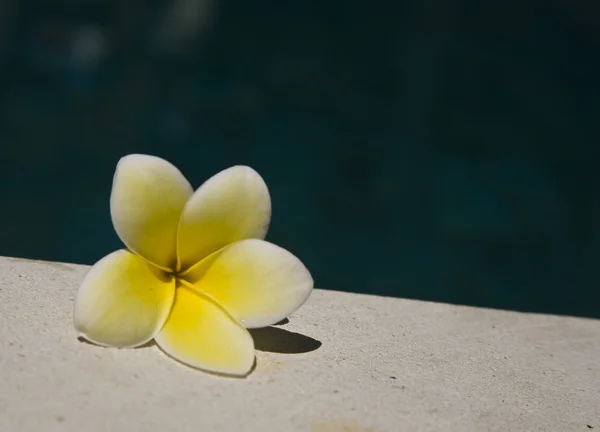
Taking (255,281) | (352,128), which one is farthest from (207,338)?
(352,128)

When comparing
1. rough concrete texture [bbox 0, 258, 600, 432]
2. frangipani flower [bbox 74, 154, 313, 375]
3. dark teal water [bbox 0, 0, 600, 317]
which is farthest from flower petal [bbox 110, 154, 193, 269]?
dark teal water [bbox 0, 0, 600, 317]

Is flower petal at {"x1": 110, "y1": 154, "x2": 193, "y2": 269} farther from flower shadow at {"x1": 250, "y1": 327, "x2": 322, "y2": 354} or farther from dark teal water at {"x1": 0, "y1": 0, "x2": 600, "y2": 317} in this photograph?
dark teal water at {"x1": 0, "y1": 0, "x2": 600, "y2": 317}

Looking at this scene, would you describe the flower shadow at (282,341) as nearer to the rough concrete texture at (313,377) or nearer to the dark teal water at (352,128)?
the rough concrete texture at (313,377)

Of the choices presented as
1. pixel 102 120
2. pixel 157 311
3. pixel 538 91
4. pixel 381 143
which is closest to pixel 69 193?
pixel 102 120

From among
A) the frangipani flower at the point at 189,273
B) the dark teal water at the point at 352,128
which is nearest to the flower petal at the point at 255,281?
the frangipani flower at the point at 189,273

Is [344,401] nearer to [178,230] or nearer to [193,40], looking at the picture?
[178,230]
